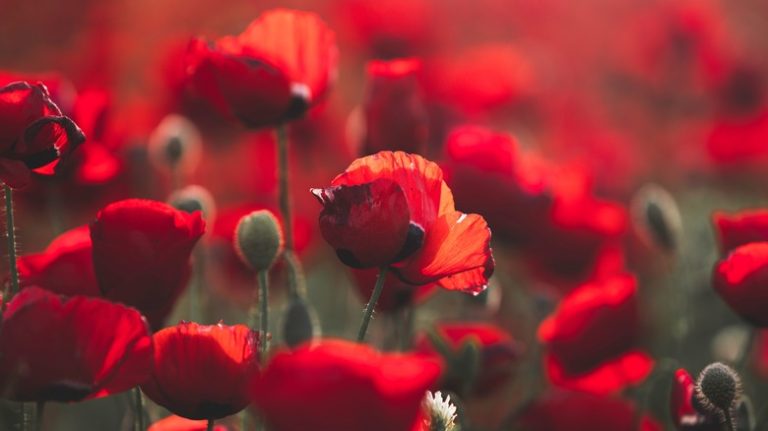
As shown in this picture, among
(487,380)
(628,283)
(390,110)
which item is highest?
(390,110)

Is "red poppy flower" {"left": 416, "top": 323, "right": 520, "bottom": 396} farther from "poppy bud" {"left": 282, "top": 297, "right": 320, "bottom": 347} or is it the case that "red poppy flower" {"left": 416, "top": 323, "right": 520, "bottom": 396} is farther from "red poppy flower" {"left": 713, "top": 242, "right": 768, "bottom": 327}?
"red poppy flower" {"left": 713, "top": 242, "right": 768, "bottom": 327}

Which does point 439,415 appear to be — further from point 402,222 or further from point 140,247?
point 140,247

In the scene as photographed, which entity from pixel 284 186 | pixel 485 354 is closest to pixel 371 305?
pixel 284 186

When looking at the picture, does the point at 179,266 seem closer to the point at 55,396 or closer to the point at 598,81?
the point at 55,396

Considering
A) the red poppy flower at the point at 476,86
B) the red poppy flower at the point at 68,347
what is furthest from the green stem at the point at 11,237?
the red poppy flower at the point at 476,86

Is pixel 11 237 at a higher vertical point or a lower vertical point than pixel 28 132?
lower

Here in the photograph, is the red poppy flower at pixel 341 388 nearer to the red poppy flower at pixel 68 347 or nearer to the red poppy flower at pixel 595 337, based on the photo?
the red poppy flower at pixel 68 347

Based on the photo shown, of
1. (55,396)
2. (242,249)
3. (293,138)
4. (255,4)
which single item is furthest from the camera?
(255,4)

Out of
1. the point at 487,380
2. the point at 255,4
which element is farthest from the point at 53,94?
the point at 255,4
